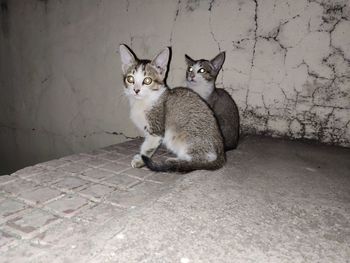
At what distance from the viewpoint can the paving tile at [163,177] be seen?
7.64 feet

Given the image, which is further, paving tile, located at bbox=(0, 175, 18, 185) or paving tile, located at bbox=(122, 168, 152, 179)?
paving tile, located at bbox=(122, 168, 152, 179)

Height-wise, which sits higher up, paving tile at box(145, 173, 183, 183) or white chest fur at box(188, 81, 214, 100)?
white chest fur at box(188, 81, 214, 100)

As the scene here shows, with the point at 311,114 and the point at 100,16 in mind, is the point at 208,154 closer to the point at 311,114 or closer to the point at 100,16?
the point at 311,114

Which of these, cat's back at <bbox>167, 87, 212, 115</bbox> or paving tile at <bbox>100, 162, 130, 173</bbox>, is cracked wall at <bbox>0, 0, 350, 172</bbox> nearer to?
cat's back at <bbox>167, 87, 212, 115</bbox>

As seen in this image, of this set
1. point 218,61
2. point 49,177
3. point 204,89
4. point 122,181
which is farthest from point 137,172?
point 218,61

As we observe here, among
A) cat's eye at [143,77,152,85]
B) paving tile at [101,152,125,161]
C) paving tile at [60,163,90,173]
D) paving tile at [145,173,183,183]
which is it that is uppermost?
cat's eye at [143,77,152,85]

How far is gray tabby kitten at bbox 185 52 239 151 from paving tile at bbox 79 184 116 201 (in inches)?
61.7

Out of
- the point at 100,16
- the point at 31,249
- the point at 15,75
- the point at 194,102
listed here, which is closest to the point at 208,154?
the point at 194,102

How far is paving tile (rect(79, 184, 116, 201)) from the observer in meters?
2.00

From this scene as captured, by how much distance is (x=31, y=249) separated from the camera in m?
1.39

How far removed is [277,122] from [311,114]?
0.40m

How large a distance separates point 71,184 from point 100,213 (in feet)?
1.85

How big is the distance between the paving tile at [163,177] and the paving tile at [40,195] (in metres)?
0.73

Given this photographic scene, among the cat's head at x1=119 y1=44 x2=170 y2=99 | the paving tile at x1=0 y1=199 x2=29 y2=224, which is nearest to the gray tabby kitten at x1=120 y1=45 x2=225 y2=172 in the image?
the cat's head at x1=119 y1=44 x2=170 y2=99
